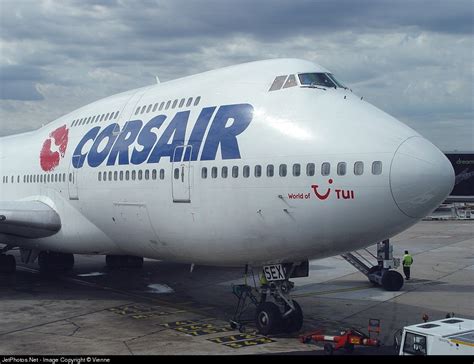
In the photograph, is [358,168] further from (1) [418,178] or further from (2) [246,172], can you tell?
(2) [246,172]

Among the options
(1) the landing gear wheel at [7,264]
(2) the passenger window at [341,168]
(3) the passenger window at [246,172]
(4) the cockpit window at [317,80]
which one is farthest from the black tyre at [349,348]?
(1) the landing gear wheel at [7,264]

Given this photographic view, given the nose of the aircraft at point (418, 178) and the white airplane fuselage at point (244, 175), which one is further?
the white airplane fuselage at point (244, 175)

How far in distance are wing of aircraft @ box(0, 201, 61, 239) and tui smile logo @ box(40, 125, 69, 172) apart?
1664 millimetres

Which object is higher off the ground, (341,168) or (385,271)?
(341,168)

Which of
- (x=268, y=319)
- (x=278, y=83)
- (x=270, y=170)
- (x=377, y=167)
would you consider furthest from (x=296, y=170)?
(x=268, y=319)

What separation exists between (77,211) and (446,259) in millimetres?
22435

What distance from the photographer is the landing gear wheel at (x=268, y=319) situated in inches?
654

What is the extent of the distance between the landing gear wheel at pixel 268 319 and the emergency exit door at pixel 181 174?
3.72 m

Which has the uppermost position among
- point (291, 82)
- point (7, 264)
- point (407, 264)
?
point (291, 82)

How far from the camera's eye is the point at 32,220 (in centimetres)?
2270

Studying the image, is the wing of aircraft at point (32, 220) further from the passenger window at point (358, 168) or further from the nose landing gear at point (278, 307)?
the passenger window at point (358, 168)

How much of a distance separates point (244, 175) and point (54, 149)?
1108cm

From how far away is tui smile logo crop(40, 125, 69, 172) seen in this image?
23422 millimetres
